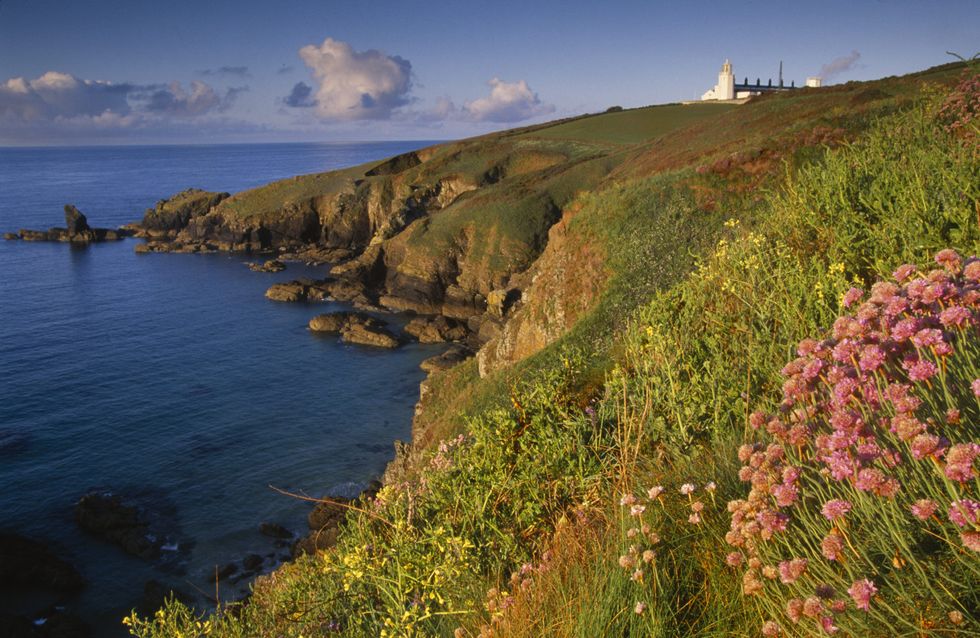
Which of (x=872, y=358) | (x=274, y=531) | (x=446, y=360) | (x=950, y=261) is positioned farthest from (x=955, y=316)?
(x=446, y=360)

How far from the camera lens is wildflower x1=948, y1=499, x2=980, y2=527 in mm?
2230

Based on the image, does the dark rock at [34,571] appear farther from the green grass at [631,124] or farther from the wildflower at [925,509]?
the green grass at [631,124]

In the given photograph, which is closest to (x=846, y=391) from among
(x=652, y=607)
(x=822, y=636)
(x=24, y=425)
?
(x=822, y=636)

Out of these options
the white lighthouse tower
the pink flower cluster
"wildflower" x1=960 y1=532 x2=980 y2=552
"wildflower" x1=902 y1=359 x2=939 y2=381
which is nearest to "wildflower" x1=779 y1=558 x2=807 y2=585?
the pink flower cluster

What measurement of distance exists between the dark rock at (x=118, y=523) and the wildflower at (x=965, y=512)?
2771 cm

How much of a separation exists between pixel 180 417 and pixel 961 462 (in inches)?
1524

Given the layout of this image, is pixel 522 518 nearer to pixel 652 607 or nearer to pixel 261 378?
pixel 652 607

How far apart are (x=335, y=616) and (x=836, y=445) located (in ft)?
14.2

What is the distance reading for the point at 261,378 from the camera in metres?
41.9

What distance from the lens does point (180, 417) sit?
36250 millimetres

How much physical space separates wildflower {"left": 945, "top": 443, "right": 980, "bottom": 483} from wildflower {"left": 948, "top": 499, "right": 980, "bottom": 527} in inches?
2.9

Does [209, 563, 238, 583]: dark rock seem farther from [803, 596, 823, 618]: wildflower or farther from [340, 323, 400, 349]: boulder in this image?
[803, 596, 823, 618]: wildflower

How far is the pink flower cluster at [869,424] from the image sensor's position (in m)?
2.44

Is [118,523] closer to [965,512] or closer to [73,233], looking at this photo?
[965,512]
